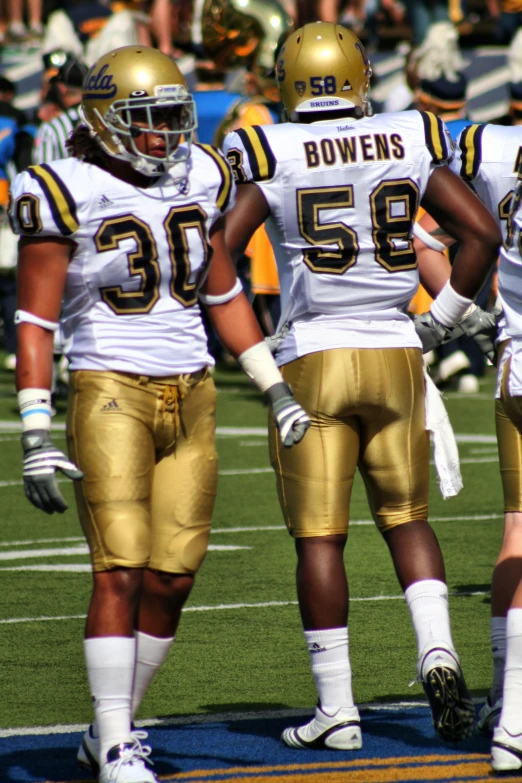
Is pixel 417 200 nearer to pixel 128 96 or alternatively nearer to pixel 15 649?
pixel 128 96

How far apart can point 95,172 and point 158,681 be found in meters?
1.89

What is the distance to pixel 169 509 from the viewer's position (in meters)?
4.20

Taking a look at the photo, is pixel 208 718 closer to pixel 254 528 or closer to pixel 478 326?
pixel 478 326

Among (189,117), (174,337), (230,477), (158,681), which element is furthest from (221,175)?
(230,477)

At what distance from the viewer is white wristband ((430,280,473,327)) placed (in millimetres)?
4730

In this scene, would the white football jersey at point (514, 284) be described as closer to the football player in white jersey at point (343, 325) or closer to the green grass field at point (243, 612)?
the football player in white jersey at point (343, 325)

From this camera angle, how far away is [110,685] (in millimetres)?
3977

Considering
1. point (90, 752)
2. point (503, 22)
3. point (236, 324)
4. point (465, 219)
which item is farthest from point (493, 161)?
point (503, 22)

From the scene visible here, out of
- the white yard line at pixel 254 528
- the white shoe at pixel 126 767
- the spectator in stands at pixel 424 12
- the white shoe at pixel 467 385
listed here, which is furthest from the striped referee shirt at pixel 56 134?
the spectator in stands at pixel 424 12

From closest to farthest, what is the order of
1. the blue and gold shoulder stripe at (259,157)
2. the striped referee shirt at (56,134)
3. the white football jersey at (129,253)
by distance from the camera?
the white football jersey at (129,253) → the blue and gold shoulder stripe at (259,157) → the striped referee shirt at (56,134)

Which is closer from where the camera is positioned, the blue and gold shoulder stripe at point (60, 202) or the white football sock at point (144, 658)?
the blue and gold shoulder stripe at point (60, 202)

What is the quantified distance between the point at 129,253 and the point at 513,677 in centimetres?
147

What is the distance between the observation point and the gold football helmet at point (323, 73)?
4.61 meters

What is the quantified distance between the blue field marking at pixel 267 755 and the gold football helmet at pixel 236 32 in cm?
754
